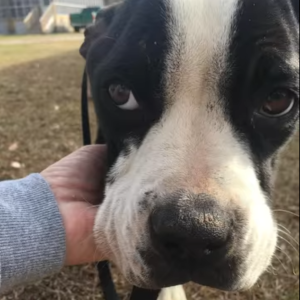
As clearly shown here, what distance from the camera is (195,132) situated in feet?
4.51

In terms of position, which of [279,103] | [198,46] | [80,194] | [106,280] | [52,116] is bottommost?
[106,280]

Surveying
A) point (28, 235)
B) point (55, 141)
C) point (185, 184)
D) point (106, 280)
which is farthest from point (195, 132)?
point (55, 141)

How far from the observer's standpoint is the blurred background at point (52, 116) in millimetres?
1598

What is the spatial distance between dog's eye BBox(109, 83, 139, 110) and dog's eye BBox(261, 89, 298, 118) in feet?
1.16

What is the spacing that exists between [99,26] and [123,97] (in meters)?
0.40

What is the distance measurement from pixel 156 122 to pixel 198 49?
222 millimetres

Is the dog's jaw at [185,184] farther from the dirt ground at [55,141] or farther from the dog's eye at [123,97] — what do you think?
the dirt ground at [55,141]

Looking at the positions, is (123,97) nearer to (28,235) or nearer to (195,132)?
(195,132)

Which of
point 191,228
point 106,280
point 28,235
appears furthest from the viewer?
point 106,280

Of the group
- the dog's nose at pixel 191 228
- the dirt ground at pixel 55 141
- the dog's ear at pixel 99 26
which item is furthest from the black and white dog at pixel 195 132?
the dirt ground at pixel 55 141

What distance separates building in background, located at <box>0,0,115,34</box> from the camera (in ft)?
5.05

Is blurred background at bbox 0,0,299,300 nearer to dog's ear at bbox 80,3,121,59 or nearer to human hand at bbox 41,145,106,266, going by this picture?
dog's ear at bbox 80,3,121,59

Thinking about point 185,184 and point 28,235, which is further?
point 28,235

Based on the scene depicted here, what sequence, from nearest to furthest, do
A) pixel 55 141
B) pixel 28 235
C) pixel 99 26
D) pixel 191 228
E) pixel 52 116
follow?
Result: pixel 191 228, pixel 28 235, pixel 99 26, pixel 55 141, pixel 52 116
